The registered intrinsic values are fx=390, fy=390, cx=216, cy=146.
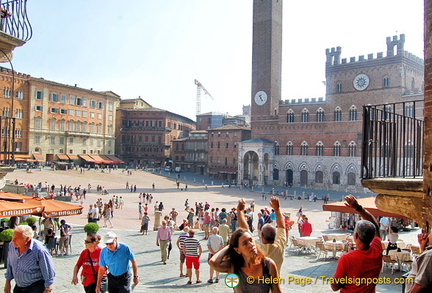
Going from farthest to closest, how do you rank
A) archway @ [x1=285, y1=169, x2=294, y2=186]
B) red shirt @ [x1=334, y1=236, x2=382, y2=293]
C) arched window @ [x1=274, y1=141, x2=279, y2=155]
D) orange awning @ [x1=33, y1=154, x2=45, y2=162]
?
orange awning @ [x1=33, y1=154, x2=45, y2=162], arched window @ [x1=274, y1=141, x2=279, y2=155], archway @ [x1=285, y1=169, x2=294, y2=186], red shirt @ [x1=334, y1=236, x2=382, y2=293]

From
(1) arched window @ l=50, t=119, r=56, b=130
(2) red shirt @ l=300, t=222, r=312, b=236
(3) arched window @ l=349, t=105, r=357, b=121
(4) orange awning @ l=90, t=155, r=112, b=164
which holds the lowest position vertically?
(2) red shirt @ l=300, t=222, r=312, b=236

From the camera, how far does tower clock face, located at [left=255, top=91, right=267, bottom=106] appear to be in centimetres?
5714

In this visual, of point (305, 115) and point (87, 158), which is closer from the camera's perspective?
point (305, 115)

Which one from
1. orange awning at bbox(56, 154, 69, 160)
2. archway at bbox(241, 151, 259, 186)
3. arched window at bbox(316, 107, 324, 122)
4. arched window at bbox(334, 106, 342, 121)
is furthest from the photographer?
orange awning at bbox(56, 154, 69, 160)

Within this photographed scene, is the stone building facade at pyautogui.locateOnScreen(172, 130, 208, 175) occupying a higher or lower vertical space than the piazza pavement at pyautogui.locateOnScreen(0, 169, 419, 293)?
higher

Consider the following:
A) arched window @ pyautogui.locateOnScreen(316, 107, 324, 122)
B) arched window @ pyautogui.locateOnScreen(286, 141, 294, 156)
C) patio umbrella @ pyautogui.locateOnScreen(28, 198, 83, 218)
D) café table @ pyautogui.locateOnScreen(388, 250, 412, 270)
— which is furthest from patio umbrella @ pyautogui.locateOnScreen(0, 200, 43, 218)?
arched window @ pyautogui.locateOnScreen(286, 141, 294, 156)

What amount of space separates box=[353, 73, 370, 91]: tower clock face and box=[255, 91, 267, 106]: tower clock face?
515 inches

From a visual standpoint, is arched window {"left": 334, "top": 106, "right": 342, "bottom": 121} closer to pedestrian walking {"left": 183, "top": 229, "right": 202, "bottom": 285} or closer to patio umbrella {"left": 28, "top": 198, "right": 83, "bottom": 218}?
patio umbrella {"left": 28, "top": 198, "right": 83, "bottom": 218}

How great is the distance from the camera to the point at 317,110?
2050 inches

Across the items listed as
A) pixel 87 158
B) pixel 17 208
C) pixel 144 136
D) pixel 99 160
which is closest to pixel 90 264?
pixel 17 208

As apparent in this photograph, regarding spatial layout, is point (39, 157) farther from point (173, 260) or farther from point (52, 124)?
point (173, 260)

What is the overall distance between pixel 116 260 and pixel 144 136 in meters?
71.4

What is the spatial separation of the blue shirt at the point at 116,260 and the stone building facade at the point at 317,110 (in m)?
44.3

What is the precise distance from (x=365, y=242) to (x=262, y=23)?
57.3 m
